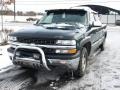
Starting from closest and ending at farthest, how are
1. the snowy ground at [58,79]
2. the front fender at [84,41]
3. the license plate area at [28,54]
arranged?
the snowy ground at [58,79], the license plate area at [28,54], the front fender at [84,41]

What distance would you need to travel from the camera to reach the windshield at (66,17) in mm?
8711

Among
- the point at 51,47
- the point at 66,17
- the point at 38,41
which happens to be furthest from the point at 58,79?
the point at 66,17

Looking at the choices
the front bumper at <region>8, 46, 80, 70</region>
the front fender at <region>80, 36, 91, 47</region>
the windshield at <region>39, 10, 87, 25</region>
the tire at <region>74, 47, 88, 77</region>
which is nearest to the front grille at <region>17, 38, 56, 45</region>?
the front bumper at <region>8, 46, 80, 70</region>

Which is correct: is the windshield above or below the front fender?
above

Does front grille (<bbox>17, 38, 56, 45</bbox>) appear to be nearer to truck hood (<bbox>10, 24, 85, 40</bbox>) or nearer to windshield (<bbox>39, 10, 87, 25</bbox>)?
truck hood (<bbox>10, 24, 85, 40</bbox>)

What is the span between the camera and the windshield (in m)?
8.71

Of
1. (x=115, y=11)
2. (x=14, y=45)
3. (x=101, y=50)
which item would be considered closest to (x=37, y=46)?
(x=14, y=45)

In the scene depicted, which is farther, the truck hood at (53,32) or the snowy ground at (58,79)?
the truck hood at (53,32)

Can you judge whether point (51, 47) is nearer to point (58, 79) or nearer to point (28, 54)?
point (28, 54)

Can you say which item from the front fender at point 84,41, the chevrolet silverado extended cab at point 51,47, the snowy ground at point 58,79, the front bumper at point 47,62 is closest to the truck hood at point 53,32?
the chevrolet silverado extended cab at point 51,47

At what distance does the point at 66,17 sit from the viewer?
349 inches

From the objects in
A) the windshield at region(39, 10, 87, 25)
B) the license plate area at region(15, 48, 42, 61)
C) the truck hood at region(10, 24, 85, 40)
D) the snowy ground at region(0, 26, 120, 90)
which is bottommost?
the snowy ground at region(0, 26, 120, 90)

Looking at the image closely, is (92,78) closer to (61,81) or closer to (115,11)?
(61,81)

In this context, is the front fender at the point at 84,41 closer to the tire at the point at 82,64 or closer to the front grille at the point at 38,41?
the tire at the point at 82,64
